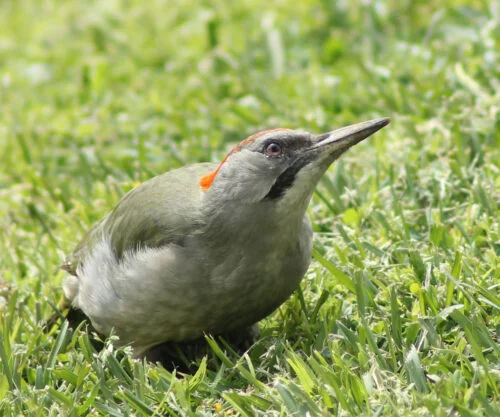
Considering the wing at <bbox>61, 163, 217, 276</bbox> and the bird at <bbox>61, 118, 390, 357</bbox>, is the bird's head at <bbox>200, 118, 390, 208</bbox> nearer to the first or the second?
the bird at <bbox>61, 118, 390, 357</bbox>

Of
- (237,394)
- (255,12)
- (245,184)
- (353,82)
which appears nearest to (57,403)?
(237,394)

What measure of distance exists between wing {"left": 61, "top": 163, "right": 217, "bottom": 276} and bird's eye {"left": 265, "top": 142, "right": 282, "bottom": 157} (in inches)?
15.8

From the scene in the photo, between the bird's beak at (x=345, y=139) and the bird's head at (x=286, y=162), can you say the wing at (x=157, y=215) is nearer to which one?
the bird's head at (x=286, y=162)

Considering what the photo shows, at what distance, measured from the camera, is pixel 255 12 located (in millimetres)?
8125

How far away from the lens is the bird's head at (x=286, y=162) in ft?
13.7

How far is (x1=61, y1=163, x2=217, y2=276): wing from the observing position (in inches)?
170

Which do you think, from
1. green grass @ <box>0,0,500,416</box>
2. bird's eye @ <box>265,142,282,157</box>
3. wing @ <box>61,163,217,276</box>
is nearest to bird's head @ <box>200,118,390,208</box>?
bird's eye @ <box>265,142,282,157</box>

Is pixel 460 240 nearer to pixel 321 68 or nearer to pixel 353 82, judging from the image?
pixel 353 82

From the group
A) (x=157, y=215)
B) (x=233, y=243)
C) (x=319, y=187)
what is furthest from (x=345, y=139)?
(x=319, y=187)

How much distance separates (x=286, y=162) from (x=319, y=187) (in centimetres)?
153

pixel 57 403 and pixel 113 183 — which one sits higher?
pixel 113 183

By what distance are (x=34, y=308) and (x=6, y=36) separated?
439 cm

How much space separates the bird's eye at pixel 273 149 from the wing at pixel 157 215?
40 cm

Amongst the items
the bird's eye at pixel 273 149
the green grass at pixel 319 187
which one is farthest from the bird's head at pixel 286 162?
the green grass at pixel 319 187
